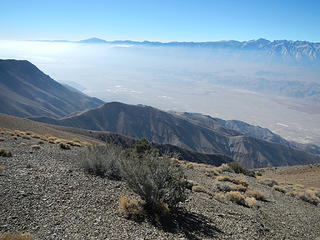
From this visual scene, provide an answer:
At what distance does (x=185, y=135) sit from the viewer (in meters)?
135

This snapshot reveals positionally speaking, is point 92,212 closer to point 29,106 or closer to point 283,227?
point 283,227

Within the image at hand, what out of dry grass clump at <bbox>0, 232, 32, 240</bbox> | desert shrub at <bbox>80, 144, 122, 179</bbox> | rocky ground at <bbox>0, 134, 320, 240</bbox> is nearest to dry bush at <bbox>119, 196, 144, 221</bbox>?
rocky ground at <bbox>0, 134, 320, 240</bbox>

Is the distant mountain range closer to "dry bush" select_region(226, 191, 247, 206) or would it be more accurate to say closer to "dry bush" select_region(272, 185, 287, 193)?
"dry bush" select_region(272, 185, 287, 193)

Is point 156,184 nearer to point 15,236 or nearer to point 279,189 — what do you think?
point 15,236

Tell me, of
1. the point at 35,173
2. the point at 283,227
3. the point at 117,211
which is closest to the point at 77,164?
the point at 35,173

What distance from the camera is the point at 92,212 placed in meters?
7.04

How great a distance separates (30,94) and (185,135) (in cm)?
9676

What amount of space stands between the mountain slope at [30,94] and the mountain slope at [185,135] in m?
32.1

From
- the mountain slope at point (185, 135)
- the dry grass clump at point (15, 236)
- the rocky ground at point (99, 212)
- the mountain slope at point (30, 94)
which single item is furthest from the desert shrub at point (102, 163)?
the mountain slope at point (30, 94)

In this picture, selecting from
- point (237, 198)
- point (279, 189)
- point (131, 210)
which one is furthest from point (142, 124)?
point (131, 210)

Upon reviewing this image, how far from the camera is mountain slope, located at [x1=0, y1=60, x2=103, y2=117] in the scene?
123250 millimetres

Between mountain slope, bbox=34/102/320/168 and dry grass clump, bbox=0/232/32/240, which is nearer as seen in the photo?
dry grass clump, bbox=0/232/32/240

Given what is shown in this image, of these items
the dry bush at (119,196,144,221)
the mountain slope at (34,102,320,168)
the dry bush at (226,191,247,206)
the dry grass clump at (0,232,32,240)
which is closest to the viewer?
the dry grass clump at (0,232,32,240)

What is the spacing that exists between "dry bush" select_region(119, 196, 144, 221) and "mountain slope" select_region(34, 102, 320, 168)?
11261cm
